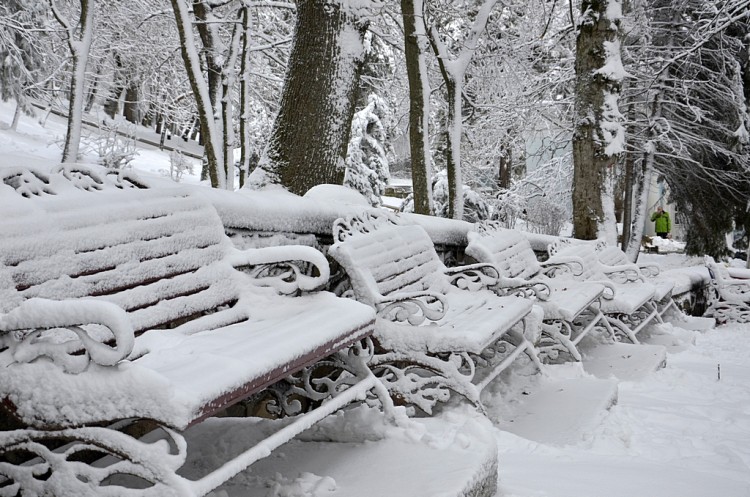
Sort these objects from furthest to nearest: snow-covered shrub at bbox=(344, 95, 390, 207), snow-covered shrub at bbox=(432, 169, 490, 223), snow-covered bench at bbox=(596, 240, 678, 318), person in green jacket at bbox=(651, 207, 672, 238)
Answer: snow-covered shrub at bbox=(344, 95, 390, 207), person in green jacket at bbox=(651, 207, 672, 238), snow-covered shrub at bbox=(432, 169, 490, 223), snow-covered bench at bbox=(596, 240, 678, 318)

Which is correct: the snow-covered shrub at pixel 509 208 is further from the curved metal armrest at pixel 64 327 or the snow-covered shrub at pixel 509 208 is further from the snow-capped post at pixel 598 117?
the curved metal armrest at pixel 64 327

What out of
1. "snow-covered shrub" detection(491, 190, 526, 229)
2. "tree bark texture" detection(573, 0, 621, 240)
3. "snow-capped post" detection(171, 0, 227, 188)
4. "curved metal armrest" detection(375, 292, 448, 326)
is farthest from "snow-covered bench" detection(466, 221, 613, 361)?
"snow-covered shrub" detection(491, 190, 526, 229)

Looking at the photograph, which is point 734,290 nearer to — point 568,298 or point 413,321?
point 568,298

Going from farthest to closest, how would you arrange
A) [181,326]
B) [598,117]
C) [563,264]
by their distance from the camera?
[598,117] → [563,264] → [181,326]

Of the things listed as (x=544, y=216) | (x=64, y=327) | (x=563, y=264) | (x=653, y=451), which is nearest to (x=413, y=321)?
(x=653, y=451)

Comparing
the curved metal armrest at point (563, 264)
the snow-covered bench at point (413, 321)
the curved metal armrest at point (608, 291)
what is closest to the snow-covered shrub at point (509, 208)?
the curved metal armrest at point (563, 264)

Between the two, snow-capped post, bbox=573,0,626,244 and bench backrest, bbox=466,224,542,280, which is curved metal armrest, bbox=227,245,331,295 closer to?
bench backrest, bbox=466,224,542,280

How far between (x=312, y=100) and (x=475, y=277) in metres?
1.79

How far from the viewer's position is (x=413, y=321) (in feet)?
10.8

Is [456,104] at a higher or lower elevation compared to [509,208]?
higher

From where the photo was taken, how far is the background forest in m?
5.15

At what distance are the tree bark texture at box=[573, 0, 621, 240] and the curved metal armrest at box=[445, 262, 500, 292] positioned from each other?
443cm

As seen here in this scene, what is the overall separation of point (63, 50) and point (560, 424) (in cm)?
1990

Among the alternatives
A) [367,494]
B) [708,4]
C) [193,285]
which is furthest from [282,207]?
[708,4]
